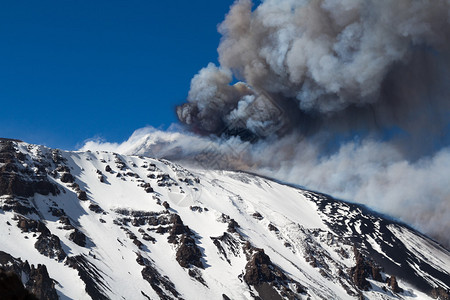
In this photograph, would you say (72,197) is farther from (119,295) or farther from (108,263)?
(119,295)

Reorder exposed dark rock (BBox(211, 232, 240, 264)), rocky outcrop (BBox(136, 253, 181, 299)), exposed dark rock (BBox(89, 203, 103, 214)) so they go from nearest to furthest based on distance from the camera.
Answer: rocky outcrop (BBox(136, 253, 181, 299))
exposed dark rock (BBox(89, 203, 103, 214))
exposed dark rock (BBox(211, 232, 240, 264))

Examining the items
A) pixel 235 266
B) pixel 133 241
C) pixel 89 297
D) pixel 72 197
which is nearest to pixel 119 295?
pixel 89 297

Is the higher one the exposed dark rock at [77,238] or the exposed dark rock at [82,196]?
the exposed dark rock at [82,196]

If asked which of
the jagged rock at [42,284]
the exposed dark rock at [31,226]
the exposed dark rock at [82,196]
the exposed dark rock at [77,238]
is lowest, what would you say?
the jagged rock at [42,284]

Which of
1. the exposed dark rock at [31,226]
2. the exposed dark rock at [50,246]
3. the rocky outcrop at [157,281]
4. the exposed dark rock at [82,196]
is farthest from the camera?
the exposed dark rock at [82,196]

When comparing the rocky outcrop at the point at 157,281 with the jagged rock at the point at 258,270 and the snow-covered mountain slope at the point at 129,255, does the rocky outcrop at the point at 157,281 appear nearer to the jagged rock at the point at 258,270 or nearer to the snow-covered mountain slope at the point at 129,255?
the snow-covered mountain slope at the point at 129,255

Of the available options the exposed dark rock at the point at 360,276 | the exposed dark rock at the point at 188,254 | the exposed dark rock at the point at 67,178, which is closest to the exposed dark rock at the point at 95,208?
the exposed dark rock at the point at 67,178

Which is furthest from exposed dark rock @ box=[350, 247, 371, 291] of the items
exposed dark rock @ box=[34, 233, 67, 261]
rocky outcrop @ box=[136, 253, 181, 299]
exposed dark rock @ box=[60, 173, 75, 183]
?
exposed dark rock @ box=[60, 173, 75, 183]

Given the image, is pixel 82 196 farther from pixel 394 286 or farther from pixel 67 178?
pixel 394 286

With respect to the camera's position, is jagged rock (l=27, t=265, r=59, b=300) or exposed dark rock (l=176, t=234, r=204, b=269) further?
exposed dark rock (l=176, t=234, r=204, b=269)

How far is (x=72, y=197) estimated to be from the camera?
186m

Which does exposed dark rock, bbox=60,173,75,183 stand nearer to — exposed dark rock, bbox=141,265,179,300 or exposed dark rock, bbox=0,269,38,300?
exposed dark rock, bbox=141,265,179,300

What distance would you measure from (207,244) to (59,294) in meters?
82.9

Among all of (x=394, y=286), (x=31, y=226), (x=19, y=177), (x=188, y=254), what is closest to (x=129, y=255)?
→ (x=188, y=254)
